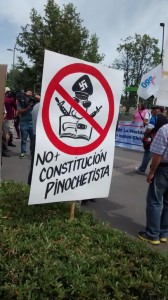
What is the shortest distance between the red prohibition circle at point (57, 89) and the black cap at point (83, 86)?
2.6 inches

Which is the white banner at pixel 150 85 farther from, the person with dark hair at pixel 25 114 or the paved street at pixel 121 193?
the person with dark hair at pixel 25 114

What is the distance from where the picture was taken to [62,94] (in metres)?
3.32

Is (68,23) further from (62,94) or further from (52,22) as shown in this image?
(62,94)

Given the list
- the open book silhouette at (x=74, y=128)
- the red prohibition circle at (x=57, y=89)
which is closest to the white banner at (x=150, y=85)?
the red prohibition circle at (x=57, y=89)

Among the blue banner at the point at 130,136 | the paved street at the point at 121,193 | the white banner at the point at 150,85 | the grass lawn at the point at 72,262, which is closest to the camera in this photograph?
the grass lawn at the point at 72,262

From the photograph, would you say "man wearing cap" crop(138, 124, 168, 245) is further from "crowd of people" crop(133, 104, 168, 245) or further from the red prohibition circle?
the red prohibition circle

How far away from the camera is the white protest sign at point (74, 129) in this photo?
10.6 ft

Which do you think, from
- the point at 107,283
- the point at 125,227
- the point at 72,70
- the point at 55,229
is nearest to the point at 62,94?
the point at 72,70

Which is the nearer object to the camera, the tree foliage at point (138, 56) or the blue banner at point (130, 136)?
the blue banner at point (130, 136)

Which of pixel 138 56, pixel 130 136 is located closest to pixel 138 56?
pixel 138 56

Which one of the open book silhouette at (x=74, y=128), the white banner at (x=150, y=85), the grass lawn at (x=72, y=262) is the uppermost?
the white banner at (x=150, y=85)

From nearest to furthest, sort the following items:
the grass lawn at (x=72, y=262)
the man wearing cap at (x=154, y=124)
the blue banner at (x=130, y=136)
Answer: the grass lawn at (x=72, y=262), the man wearing cap at (x=154, y=124), the blue banner at (x=130, y=136)

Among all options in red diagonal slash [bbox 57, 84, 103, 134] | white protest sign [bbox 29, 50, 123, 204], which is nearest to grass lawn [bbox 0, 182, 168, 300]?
white protest sign [bbox 29, 50, 123, 204]

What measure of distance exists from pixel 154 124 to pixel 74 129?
15.7 ft
